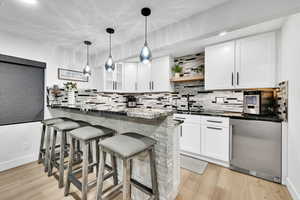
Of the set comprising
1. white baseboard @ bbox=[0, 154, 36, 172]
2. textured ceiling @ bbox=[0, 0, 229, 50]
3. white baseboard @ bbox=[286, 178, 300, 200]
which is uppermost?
textured ceiling @ bbox=[0, 0, 229, 50]

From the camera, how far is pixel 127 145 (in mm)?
1107

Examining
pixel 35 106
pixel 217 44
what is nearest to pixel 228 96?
pixel 217 44

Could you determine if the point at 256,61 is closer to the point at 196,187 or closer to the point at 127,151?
the point at 196,187

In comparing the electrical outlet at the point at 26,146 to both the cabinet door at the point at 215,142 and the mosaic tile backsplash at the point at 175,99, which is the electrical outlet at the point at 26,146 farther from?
the cabinet door at the point at 215,142

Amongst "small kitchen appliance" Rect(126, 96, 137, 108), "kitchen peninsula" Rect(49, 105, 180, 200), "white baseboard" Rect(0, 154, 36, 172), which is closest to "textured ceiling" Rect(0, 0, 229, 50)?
"kitchen peninsula" Rect(49, 105, 180, 200)

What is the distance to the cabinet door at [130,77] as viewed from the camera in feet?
11.9

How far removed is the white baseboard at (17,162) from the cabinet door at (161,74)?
2949mm

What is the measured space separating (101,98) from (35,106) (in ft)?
4.86

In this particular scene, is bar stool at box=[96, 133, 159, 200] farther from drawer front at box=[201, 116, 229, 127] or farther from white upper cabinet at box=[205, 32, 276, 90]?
white upper cabinet at box=[205, 32, 276, 90]

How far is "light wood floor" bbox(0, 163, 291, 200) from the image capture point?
5.08ft

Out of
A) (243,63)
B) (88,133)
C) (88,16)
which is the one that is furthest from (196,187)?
(88,16)

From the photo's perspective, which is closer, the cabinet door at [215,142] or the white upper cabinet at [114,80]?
the cabinet door at [215,142]

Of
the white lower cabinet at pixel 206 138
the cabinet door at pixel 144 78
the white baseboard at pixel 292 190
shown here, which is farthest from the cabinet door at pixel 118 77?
the white baseboard at pixel 292 190

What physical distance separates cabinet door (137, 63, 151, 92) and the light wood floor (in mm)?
2274
